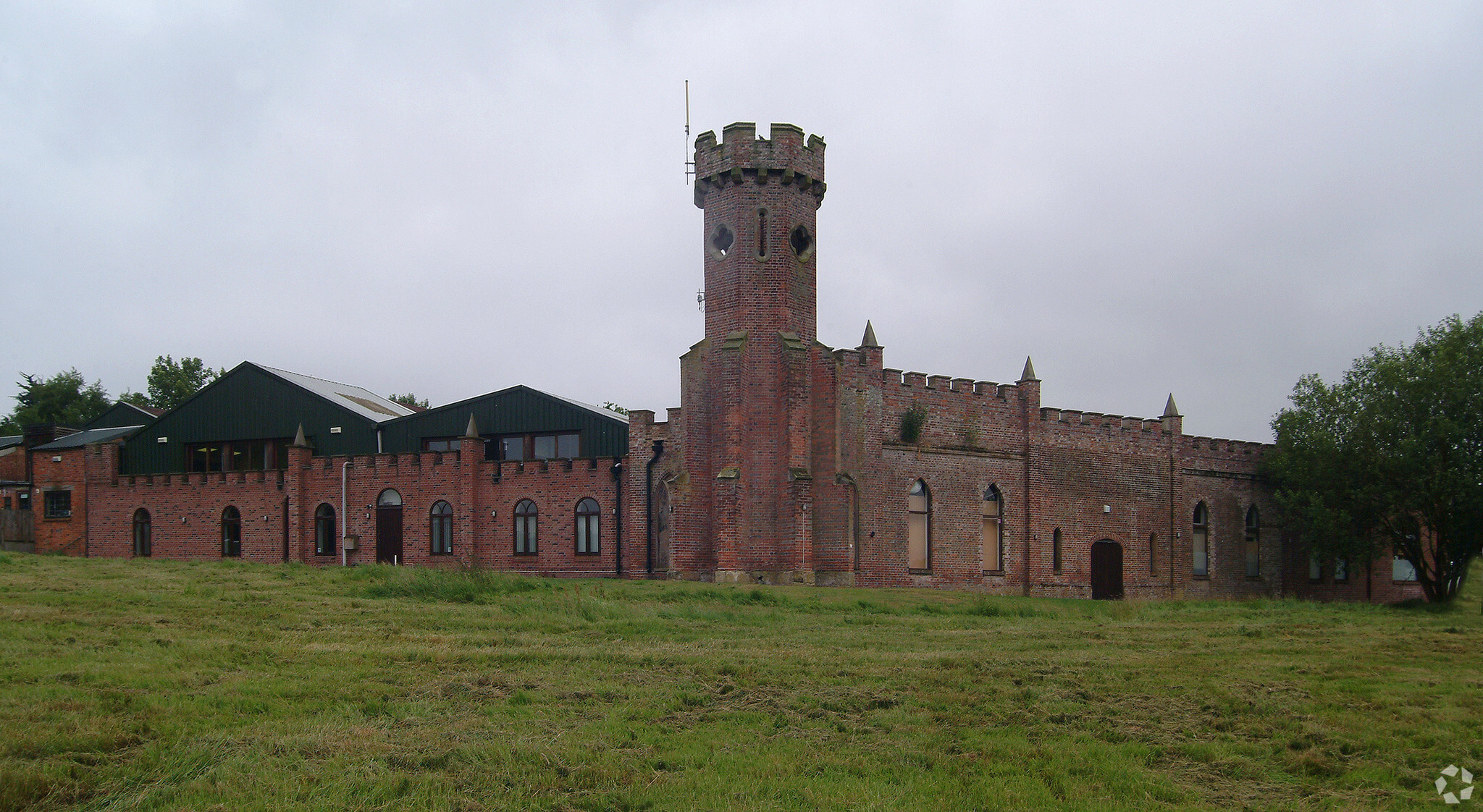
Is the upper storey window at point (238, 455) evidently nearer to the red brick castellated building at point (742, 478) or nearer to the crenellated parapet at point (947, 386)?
the red brick castellated building at point (742, 478)

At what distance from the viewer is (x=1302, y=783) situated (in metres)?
8.21

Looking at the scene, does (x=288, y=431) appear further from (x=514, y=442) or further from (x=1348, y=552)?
(x=1348, y=552)

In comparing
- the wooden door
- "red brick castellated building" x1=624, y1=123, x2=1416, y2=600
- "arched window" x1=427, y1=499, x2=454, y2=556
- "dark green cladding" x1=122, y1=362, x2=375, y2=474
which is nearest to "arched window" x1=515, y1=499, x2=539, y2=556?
"arched window" x1=427, y1=499, x2=454, y2=556

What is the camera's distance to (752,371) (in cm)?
2730

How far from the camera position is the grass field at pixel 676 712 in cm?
777

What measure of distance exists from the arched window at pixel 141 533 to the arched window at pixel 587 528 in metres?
17.8

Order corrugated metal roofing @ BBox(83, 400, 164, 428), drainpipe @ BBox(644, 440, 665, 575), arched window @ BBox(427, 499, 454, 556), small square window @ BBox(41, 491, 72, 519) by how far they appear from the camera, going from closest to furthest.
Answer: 1. drainpipe @ BBox(644, 440, 665, 575)
2. arched window @ BBox(427, 499, 454, 556)
3. small square window @ BBox(41, 491, 72, 519)
4. corrugated metal roofing @ BBox(83, 400, 164, 428)

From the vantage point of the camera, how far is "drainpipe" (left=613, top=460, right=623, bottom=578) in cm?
3042

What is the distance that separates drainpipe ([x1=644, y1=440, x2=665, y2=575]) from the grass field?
1159 centimetres

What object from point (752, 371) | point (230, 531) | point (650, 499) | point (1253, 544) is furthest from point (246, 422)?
point (1253, 544)

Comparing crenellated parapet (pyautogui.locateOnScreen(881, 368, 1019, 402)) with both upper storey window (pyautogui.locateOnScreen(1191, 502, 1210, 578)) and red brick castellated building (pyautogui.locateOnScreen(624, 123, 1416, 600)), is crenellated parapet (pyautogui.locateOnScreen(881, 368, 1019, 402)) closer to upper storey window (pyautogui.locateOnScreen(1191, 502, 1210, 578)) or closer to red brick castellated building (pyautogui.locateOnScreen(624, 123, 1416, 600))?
red brick castellated building (pyautogui.locateOnScreen(624, 123, 1416, 600))

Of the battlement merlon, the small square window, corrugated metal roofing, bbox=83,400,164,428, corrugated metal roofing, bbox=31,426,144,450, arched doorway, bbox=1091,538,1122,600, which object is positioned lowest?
arched doorway, bbox=1091,538,1122,600

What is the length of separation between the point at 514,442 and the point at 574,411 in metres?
2.58

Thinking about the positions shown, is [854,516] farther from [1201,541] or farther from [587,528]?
[1201,541]
